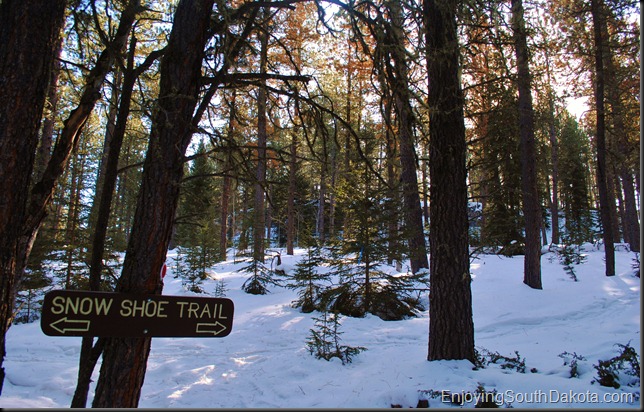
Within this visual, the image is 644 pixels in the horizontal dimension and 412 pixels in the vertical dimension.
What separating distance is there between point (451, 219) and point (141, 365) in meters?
3.91

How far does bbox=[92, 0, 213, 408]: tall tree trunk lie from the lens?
99.7 inches

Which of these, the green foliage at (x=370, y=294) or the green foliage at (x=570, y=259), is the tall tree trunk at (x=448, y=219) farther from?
the green foliage at (x=570, y=259)

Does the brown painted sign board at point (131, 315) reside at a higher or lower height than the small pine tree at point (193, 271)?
higher

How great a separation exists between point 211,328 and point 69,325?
0.80m

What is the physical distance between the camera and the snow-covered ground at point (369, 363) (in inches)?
163

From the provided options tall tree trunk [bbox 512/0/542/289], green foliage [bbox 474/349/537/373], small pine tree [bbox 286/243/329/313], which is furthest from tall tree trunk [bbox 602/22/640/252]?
green foliage [bbox 474/349/537/373]

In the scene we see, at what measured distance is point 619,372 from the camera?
4254 millimetres

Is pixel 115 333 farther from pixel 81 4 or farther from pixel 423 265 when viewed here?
pixel 423 265

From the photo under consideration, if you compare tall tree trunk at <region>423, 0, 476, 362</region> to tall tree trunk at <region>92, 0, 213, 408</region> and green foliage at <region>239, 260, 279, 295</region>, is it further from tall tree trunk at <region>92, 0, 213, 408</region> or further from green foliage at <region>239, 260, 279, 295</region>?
green foliage at <region>239, 260, 279, 295</region>

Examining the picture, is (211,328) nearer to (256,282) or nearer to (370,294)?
(370,294)

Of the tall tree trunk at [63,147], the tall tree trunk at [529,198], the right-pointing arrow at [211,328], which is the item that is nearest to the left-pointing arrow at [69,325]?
the right-pointing arrow at [211,328]

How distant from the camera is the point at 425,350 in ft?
19.7

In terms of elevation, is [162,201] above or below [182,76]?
below

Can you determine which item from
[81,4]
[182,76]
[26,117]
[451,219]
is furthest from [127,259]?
[451,219]
